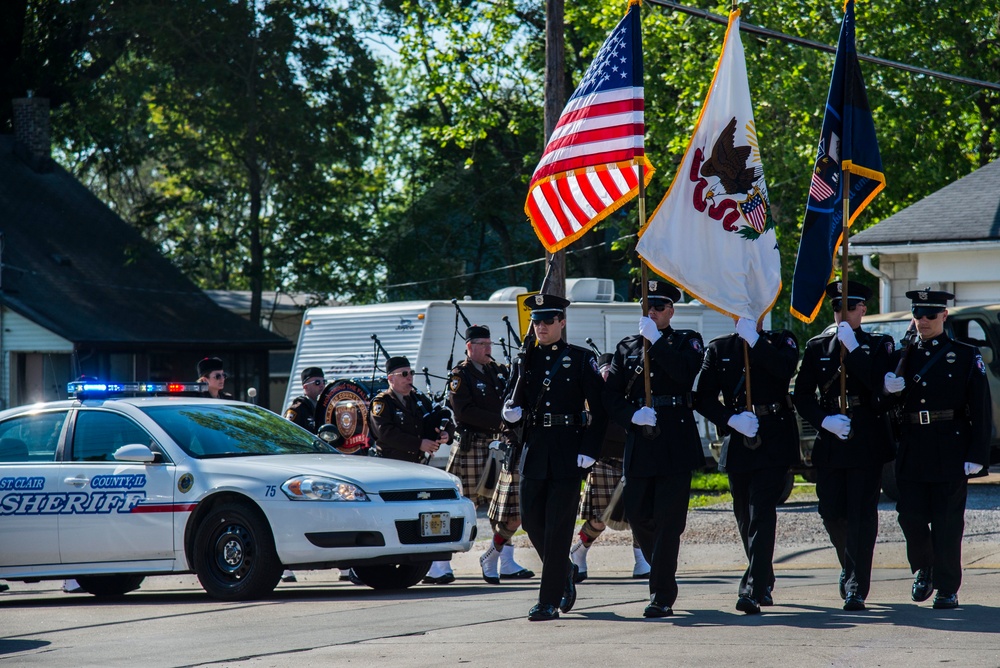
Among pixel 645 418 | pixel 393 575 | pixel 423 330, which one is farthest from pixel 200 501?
pixel 423 330

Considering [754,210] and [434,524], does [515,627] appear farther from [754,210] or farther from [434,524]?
[754,210]

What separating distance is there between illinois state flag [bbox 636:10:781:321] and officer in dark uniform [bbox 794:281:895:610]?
54 cm

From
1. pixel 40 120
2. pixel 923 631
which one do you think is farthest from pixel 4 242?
pixel 923 631

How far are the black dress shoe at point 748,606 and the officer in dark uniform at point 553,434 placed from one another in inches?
41.6

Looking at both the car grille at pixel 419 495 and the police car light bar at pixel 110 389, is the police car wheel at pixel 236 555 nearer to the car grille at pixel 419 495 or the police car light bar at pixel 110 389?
the car grille at pixel 419 495

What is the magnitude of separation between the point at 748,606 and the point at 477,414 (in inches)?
145

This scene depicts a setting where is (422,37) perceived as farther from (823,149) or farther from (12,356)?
(823,149)

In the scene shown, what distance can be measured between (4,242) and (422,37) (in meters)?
10.9

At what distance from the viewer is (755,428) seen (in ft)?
27.7

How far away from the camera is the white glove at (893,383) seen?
27.8ft

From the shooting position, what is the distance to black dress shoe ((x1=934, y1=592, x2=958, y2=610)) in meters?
8.38

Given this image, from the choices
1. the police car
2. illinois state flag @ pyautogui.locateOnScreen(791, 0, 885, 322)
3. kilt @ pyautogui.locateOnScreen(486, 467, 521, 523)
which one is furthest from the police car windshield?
illinois state flag @ pyautogui.locateOnScreen(791, 0, 885, 322)

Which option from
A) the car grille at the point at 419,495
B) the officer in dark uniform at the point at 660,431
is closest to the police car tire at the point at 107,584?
the car grille at the point at 419,495

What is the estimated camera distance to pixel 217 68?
34031 mm
